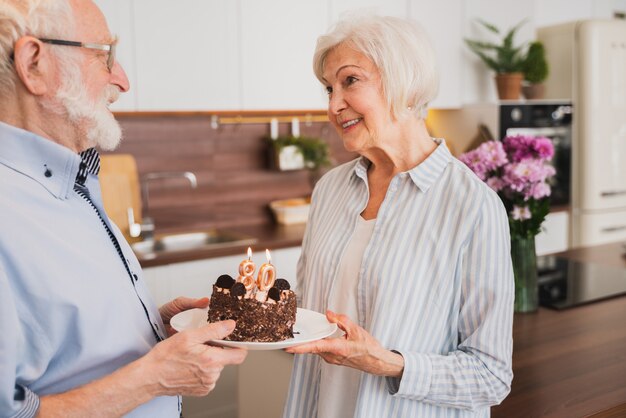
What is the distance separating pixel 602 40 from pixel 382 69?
3360 millimetres

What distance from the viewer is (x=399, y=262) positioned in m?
1.30

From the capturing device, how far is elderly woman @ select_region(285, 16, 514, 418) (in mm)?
1216

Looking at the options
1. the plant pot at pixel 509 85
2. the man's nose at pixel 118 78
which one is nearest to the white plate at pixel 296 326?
the man's nose at pixel 118 78

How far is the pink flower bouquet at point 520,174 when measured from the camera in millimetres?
1877

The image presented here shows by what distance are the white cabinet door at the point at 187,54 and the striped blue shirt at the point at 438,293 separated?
1.95 metres

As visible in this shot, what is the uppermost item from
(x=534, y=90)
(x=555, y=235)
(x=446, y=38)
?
(x=446, y=38)

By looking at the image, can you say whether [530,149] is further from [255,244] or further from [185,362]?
[255,244]

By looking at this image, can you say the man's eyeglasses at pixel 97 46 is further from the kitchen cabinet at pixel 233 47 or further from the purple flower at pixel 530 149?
the kitchen cabinet at pixel 233 47

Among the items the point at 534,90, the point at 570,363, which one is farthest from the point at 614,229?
the point at 570,363

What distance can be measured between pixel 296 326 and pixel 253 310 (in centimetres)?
11

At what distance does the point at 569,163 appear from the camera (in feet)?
13.9

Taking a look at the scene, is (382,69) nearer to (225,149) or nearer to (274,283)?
(274,283)

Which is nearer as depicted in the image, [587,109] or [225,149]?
[225,149]

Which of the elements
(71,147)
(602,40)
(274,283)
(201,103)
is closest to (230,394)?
(201,103)
